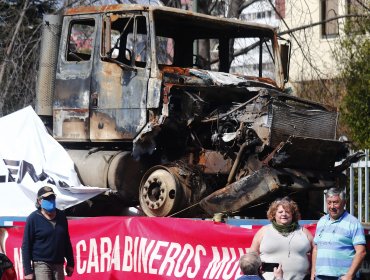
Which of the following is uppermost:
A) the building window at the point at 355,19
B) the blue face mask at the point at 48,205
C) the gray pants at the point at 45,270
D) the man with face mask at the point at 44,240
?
the building window at the point at 355,19

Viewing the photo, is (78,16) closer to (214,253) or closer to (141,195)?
(141,195)

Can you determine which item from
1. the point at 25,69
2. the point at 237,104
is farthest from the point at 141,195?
the point at 25,69

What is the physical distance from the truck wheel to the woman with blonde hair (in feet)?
9.08

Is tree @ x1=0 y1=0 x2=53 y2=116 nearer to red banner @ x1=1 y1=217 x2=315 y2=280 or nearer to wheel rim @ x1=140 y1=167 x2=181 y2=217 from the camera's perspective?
wheel rim @ x1=140 y1=167 x2=181 y2=217

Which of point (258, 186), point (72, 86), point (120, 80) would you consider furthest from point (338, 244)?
point (72, 86)

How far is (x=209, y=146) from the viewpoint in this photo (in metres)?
12.2

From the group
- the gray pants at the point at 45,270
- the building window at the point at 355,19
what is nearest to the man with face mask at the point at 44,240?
the gray pants at the point at 45,270

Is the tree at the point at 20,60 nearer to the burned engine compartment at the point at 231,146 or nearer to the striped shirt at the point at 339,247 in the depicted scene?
the burned engine compartment at the point at 231,146

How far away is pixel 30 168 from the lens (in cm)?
1248

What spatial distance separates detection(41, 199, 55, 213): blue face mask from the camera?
33.0 feet

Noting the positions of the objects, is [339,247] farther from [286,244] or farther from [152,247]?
[152,247]

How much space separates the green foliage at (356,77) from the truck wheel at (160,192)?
307 inches

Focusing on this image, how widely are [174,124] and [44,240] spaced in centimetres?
253

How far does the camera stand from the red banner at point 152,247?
10516 mm
